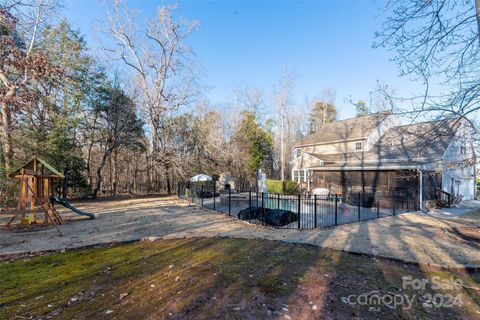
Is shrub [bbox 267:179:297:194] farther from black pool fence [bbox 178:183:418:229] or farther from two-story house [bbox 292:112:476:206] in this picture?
black pool fence [bbox 178:183:418:229]

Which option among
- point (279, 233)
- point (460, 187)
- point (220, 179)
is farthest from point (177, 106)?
point (460, 187)

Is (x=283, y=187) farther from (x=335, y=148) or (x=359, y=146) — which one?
(x=359, y=146)

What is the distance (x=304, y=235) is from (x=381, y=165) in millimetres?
10952

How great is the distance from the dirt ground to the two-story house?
2.47 metres

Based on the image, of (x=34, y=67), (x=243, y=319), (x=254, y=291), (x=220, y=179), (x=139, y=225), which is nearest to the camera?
(x=243, y=319)

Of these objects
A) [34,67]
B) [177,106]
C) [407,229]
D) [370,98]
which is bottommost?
[407,229]

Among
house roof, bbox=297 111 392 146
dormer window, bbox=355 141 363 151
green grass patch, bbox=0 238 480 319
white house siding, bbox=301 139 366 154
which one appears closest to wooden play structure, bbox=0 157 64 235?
green grass patch, bbox=0 238 480 319

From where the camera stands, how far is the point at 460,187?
18062 mm

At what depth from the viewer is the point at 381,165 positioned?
50.6 feet

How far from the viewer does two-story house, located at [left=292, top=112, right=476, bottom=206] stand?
46.7 ft

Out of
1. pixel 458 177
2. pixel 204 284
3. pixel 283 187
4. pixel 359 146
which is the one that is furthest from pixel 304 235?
pixel 359 146

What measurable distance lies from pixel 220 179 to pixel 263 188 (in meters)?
5.46

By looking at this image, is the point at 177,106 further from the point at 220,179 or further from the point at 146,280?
the point at 146,280

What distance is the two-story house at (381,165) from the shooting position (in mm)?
14242
